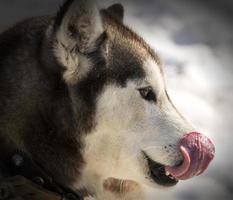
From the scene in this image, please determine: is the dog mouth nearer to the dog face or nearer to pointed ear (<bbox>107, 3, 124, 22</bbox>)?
the dog face

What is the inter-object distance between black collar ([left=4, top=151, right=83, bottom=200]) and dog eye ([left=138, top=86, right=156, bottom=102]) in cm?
47

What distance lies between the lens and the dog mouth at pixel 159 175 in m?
2.47

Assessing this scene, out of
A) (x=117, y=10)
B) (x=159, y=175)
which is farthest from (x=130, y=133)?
(x=117, y=10)

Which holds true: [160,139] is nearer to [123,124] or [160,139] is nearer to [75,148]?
[123,124]

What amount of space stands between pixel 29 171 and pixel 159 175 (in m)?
0.52

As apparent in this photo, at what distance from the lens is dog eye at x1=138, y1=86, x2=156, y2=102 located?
245 centimetres

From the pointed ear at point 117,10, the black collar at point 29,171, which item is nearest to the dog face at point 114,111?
the black collar at point 29,171

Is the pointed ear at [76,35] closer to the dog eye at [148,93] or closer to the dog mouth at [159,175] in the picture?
the dog eye at [148,93]

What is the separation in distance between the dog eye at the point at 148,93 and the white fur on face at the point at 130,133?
0.05 ft

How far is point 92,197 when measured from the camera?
254cm

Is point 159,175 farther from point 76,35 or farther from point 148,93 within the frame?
point 76,35

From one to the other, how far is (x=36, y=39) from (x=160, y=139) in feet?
2.07

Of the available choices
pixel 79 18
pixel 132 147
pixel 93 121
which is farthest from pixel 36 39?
pixel 132 147

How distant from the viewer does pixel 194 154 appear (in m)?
2.34
